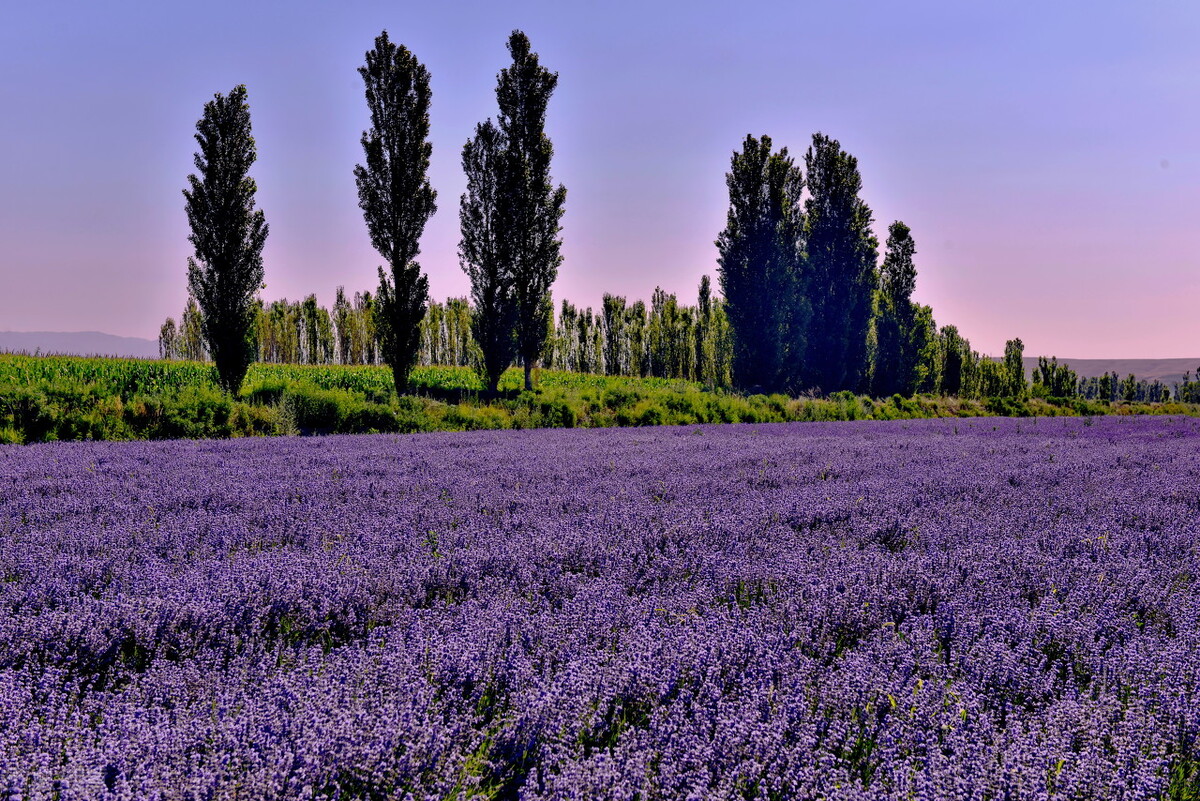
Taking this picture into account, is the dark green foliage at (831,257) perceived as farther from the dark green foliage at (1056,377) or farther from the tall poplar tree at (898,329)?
the dark green foliage at (1056,377)

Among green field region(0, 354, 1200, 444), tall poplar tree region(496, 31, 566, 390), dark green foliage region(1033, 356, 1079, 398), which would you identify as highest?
tall poplar tree region(496, 31, 566, 390)

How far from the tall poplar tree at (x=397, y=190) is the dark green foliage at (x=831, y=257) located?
1908 cm

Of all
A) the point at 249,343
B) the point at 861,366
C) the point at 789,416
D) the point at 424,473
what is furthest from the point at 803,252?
the point at 424,473

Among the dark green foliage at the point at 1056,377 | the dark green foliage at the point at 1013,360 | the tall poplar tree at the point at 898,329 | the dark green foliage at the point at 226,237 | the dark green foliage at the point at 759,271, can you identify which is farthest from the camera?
the dark green foliage at the point at 1013,360

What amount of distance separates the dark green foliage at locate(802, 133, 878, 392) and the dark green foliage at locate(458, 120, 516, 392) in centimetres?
1598

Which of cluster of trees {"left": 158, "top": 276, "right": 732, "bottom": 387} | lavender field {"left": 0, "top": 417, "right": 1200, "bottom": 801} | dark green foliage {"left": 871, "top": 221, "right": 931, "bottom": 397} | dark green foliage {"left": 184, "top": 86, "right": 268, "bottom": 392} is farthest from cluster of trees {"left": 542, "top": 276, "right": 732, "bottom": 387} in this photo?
lavender field {"left": 0, "top": 417, "right": 1200, "bottom": 801}

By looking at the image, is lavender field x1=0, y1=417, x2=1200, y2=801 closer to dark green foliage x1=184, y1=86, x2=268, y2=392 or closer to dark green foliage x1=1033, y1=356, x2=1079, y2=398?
dark green foliage x1=184, y1=86, x2=268, y2=392

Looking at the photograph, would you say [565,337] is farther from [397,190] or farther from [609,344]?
[397,190]

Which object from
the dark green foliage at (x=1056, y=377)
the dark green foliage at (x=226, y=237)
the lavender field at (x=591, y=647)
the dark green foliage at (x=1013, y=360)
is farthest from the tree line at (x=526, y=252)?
the dark green foliage at (x=1013, y=360)

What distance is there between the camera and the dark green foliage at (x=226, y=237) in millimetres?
21234

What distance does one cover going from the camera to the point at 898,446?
9031 mm

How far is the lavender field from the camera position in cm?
157

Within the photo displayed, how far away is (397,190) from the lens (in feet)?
76.2

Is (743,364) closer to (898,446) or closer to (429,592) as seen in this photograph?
(898,446)
